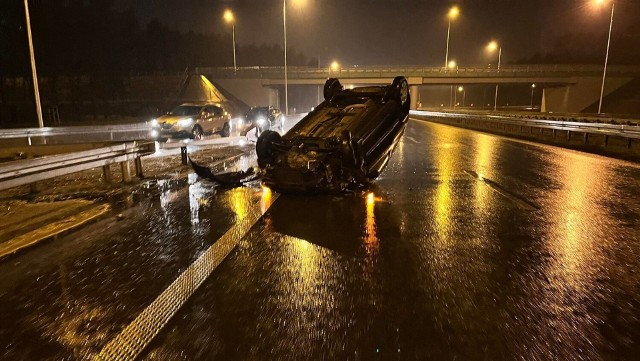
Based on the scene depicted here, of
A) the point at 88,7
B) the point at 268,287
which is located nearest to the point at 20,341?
the point at 268,287

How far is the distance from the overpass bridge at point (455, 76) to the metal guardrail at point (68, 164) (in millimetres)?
46462

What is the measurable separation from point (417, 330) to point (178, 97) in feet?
179

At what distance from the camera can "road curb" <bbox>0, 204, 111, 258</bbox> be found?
5.41 metres

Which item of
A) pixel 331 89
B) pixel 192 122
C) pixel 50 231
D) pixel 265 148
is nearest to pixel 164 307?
pixel 50 231

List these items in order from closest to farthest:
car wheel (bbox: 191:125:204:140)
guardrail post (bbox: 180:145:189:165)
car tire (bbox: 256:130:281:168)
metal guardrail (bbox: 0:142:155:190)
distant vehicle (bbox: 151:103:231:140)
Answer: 1. metal guardrail (bbox: 0:142:155:190)
2. car tire (bbox: 256:130:281:168)
3. guardrail post (bbox: 180:145:189:165)
4. distant vehicle (bbox: 151:103:231:140)
5. car wheel (bbox: 191:125:204:140)

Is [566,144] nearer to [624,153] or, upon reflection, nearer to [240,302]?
[624,153]

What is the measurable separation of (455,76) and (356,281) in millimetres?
57346

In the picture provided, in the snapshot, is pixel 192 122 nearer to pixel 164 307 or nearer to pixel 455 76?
pixel 164 307

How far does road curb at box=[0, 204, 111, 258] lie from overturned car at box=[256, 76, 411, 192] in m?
3.00

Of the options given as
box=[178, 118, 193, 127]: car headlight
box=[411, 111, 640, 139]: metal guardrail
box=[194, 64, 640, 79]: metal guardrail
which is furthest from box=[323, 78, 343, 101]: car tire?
box=[194, 64, 640, 79]: metal guardrail

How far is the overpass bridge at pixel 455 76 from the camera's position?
2199 inches

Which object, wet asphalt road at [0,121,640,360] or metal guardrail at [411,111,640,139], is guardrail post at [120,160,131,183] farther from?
metal guardrail at [411,111,640,139]

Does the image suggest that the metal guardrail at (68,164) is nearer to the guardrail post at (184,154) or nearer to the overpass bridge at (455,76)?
the guardrail post at (184,154)

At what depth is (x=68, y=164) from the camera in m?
8.12
